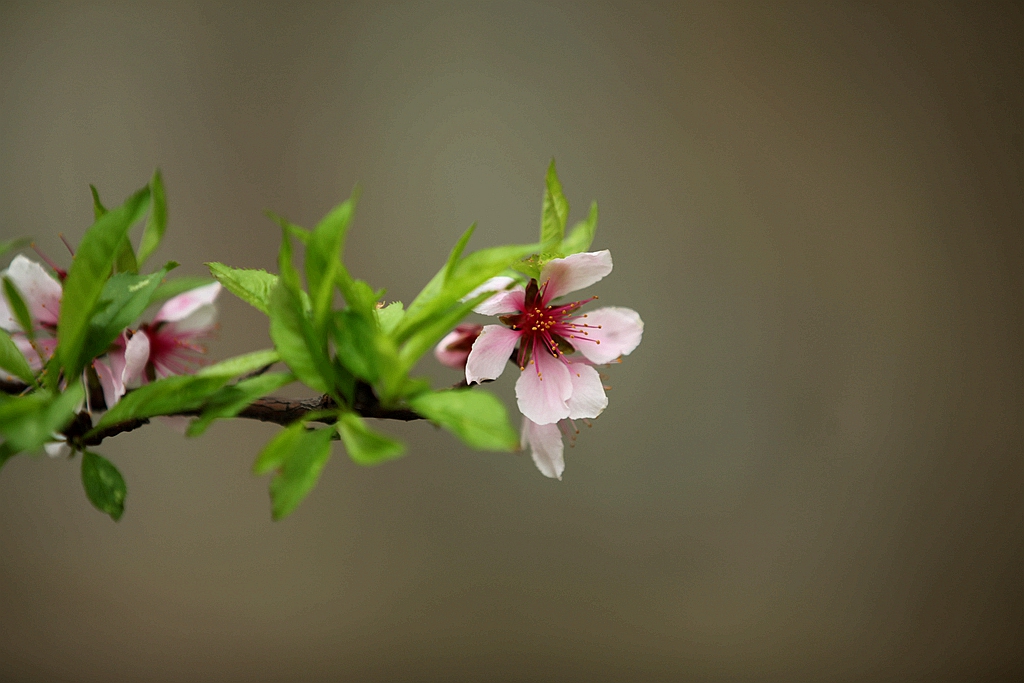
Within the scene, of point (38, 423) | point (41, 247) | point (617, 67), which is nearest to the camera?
point (38, 423)

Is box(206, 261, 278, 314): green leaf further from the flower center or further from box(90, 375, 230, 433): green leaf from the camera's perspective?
the flower center

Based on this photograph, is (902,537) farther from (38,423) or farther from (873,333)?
(38,423)

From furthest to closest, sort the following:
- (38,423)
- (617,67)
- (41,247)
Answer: (617,67) → (41,247) → (38,423)

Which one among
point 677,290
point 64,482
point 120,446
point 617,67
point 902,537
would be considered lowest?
point 64,482

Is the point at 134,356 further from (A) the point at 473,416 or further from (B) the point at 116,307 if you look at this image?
(A) the point at 473,416

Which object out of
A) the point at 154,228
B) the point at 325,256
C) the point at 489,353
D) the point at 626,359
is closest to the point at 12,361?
the point at 154,228

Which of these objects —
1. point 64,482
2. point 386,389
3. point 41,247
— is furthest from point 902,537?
point 41,247

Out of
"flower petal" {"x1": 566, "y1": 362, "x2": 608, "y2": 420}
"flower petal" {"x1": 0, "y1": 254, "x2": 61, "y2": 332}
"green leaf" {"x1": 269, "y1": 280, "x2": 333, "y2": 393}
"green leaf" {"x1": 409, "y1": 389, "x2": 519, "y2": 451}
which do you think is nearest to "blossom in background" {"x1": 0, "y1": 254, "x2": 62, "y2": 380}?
"flower petal" {"x1": 0, "y1": 254, "x2": 61, "y2": 332}

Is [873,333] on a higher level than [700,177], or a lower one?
lower
